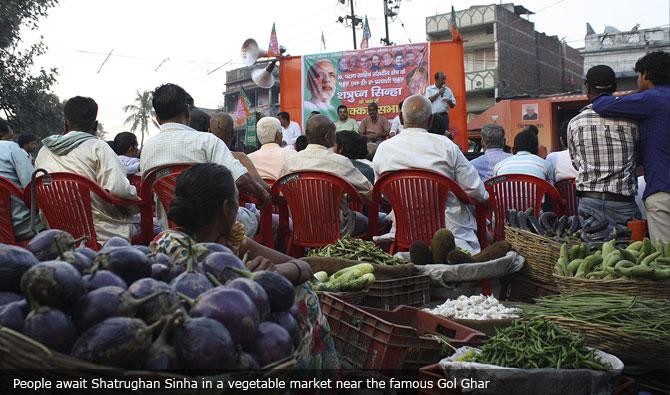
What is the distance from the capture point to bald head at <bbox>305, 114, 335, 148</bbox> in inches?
234

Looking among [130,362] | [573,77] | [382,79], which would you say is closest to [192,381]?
[130,362]

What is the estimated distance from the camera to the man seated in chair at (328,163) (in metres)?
5.68

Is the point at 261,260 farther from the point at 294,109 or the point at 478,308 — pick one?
the point at 294,109

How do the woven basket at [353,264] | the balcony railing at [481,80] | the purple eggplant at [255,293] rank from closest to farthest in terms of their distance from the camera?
the purple eggplant at [255,293], the woven basket at [353,264], the balcony railing at [481,80]

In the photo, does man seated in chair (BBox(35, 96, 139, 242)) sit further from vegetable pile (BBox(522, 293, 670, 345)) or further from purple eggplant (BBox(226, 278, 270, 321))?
purple eggplant (BBox(226, 278, 270, 321))

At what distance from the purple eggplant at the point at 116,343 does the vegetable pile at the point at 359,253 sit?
3.11 metres

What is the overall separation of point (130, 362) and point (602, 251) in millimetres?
3768

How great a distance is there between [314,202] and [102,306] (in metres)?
3.96

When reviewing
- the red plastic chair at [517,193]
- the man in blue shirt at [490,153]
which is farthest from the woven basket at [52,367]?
the man in blue shirt at [490,153]

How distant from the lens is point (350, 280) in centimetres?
403

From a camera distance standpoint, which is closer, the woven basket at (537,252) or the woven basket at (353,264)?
the woven basket at (353,264)

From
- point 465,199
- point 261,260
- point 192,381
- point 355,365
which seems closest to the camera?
point 192,381

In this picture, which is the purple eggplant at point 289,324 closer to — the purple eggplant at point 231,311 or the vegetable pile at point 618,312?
the purple eggplant at point 231,311

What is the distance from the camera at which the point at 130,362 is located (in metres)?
1.46
